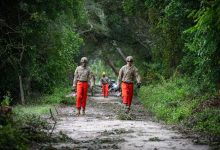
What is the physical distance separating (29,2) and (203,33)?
10038mm

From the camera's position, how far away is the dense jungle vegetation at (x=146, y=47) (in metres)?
13.5

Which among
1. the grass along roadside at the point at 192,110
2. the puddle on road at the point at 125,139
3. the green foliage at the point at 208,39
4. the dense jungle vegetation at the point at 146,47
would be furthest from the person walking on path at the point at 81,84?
the puddle on road at the point at 125,139

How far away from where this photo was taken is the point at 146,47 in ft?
135

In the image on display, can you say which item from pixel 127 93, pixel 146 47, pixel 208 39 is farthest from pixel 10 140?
pixel 146 47

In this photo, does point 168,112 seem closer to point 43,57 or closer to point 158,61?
point 43,57

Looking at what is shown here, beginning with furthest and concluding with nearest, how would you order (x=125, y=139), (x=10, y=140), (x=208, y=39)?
(x=208, y=39) < (x=125, y=139) < (x=10, y=140)

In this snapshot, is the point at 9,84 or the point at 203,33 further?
the point at 9,84

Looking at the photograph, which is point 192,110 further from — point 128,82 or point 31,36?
point 31,36

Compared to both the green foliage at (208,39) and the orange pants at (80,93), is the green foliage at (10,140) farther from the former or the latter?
the orange pants at (80,93)

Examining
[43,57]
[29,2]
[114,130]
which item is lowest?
[114,130]

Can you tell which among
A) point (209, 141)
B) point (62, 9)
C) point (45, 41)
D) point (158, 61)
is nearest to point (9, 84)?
point (45, 41)

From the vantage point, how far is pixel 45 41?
1008 inches

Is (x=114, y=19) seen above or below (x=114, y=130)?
above

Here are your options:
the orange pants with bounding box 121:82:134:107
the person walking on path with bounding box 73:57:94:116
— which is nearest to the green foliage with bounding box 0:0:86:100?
the person walking on path with bounding box 73:57:94:116
